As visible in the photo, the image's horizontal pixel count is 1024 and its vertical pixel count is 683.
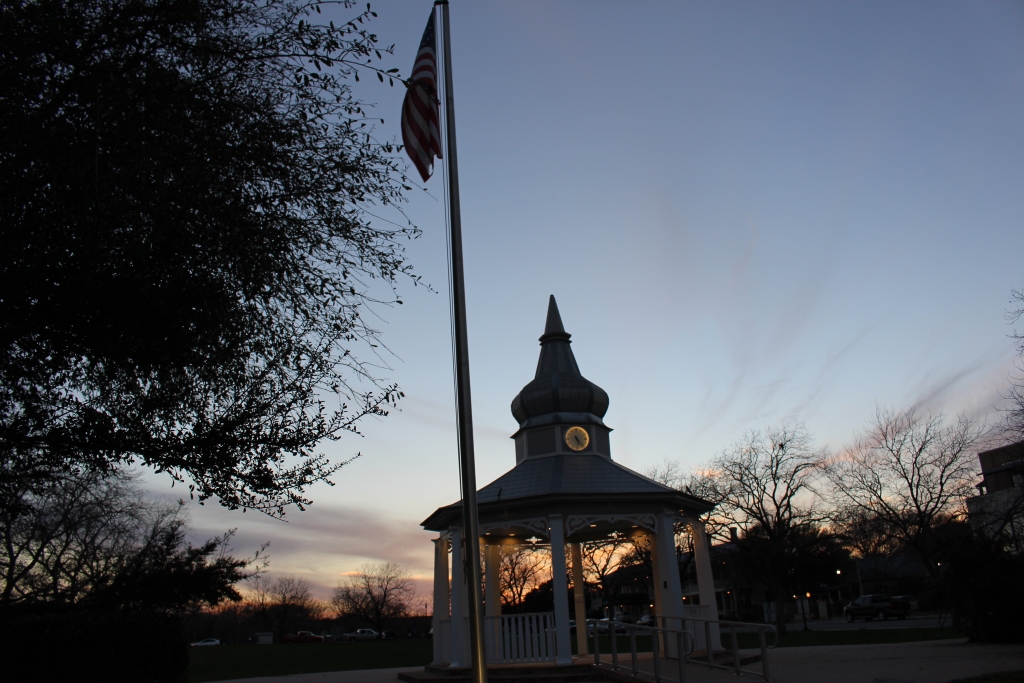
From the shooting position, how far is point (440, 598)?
727 inches

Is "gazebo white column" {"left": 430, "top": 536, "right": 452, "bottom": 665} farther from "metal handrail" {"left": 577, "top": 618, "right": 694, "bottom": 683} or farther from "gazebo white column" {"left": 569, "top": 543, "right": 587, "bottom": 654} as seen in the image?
"metal handrail" {"left": 577, "top": 618, "right": 694, "bottom": 683}

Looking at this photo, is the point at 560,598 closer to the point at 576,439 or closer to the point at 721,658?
the point at 721,658

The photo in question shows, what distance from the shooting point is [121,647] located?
459 inches

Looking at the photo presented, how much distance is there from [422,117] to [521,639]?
35.6 ft

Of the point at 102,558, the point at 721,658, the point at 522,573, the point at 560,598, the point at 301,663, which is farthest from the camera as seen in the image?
the point at 522,573

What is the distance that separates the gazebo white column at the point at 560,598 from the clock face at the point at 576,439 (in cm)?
333

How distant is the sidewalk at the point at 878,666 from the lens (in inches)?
474

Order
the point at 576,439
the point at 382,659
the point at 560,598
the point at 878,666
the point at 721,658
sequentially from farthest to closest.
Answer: the point at 382,659 → the point at 576,439 → the point at 721,658 → the point at 560,598 → the point at 878,666

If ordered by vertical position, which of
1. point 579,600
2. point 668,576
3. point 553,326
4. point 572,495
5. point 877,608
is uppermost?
point 553,326

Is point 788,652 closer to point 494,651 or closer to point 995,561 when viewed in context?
point 995,561

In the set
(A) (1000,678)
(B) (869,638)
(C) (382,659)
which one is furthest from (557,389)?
(C) (382,659)

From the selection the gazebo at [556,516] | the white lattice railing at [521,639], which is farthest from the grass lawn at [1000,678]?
the white lattice railing at [521,639]

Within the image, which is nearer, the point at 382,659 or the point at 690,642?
the point at 690,642

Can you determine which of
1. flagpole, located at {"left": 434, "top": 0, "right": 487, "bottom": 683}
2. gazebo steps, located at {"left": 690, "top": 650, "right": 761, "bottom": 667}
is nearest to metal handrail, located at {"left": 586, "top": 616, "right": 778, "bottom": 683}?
gazebo steps, located at {"left": 690, "top": 650, "right": 761, "bottom": 667}
